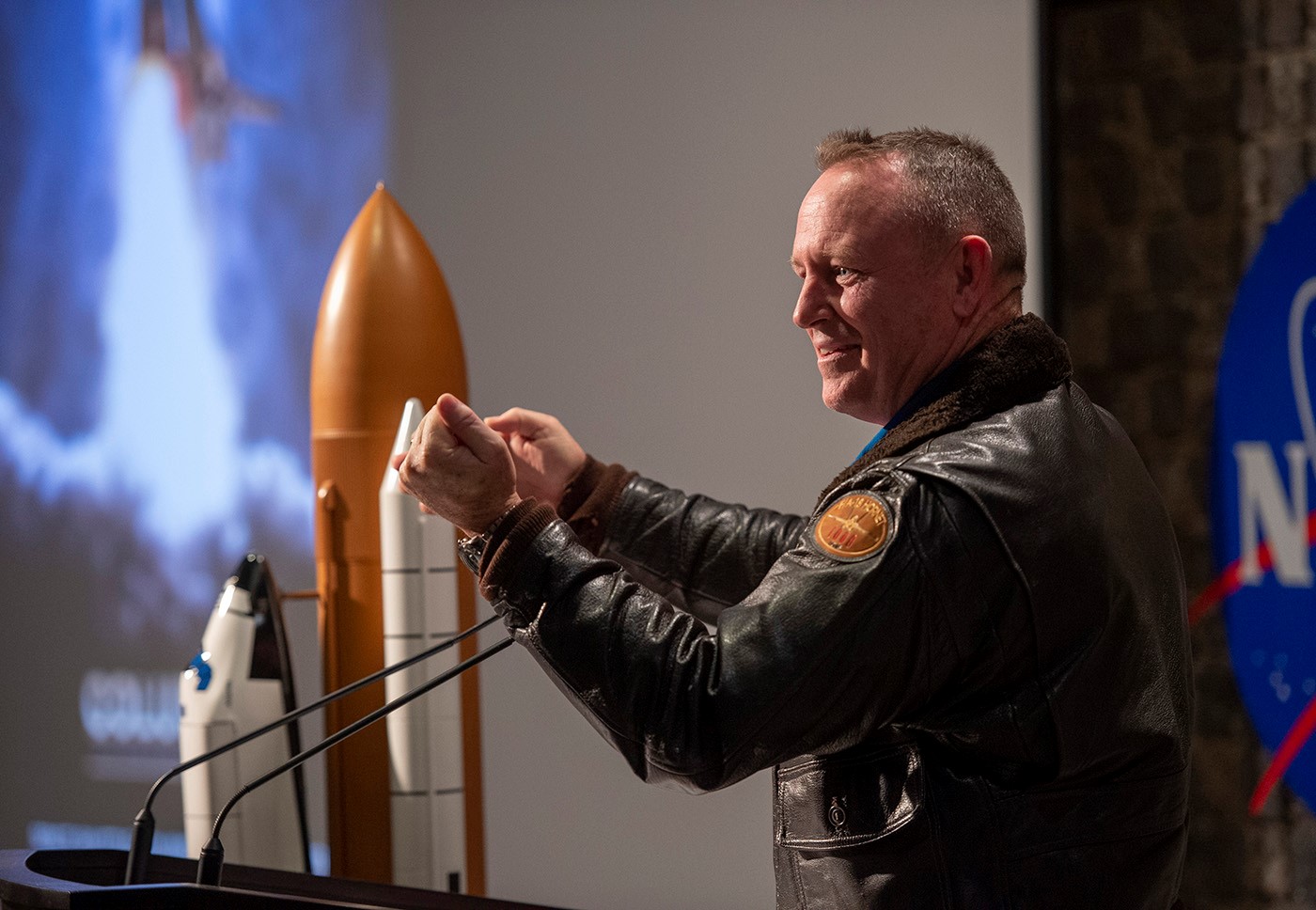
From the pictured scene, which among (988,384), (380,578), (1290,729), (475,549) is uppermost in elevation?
(988,384)

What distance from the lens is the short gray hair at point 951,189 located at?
4.34 feet

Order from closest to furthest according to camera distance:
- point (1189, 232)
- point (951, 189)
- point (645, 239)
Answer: point (951, 189) < point (1189, 232) < point (645, 239)

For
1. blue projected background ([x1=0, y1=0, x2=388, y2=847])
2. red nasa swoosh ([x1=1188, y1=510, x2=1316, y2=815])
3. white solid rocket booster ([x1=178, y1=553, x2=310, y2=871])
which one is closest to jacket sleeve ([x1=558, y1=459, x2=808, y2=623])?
white solid rocket booster ([x1=178, y1=553, x2=310, y2=871])

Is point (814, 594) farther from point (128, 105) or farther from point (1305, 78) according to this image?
point (128, 105)

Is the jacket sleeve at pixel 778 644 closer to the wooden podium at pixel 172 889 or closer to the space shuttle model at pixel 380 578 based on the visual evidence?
the wooden podium at pixel 172 889

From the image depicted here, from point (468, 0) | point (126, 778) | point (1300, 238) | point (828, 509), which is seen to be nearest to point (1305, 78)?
point (1300, 238)

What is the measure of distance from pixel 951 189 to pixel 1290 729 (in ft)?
4.82

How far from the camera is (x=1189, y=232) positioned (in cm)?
242

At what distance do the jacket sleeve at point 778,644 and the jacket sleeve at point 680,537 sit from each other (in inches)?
22.5

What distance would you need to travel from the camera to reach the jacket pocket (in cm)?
120

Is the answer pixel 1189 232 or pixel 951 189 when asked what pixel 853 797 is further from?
pixel 1189 232

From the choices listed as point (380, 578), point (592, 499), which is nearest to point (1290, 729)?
point (592, 499)

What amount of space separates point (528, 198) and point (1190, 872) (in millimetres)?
1993

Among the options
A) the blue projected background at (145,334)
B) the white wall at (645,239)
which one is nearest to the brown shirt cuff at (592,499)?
the white wall at (645,239)
